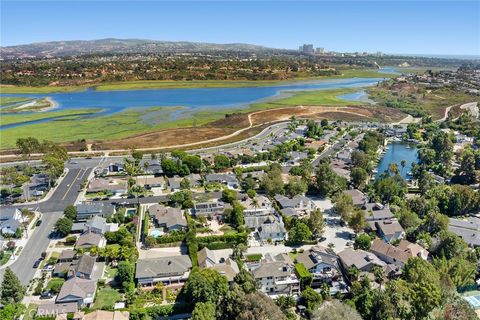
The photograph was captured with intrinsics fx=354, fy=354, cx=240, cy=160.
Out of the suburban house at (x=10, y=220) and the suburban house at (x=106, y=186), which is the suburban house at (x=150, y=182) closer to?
the suburban house at (x=106, y=186)

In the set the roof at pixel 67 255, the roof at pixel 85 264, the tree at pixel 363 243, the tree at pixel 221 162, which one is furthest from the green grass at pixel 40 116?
the tree at pixel 363 243

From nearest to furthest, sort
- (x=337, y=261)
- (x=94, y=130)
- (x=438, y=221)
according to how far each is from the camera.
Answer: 1. (x=337, y=261)
2. (x=438, y=221)
3. (x=94, y=130)

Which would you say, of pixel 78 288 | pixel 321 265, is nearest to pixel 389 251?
pixel 321 265

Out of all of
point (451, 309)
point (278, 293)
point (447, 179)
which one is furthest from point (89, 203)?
point (447, 179)

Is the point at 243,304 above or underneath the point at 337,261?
above

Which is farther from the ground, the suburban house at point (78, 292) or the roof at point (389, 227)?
the roof at point (389, 227)

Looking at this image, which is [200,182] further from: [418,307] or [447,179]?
[447,179]
